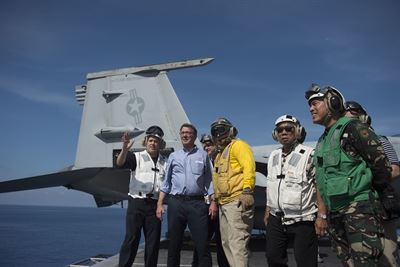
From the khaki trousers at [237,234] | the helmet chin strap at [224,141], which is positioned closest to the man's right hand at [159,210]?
the khaki trousers at [237,234]

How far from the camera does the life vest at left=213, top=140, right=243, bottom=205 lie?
3555mm

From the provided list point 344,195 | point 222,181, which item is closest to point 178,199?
point 222,181

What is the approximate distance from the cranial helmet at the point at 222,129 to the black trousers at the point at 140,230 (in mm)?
1249

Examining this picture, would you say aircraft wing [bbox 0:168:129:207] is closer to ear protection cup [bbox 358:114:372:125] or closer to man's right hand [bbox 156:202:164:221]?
man's right hand [bbox 156:202:164:221]

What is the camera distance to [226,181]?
3.62m

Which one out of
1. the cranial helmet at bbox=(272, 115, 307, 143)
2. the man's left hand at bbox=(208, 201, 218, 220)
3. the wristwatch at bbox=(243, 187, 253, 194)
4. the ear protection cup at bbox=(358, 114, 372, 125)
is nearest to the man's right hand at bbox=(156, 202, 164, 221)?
the man's left hand at bbox=(208, 201, 218, 220)

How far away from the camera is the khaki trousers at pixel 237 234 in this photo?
11.0ft

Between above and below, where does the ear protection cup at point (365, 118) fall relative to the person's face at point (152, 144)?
above

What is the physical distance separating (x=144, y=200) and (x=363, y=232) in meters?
2.66

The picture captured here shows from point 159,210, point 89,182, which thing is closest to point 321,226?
point 159,210

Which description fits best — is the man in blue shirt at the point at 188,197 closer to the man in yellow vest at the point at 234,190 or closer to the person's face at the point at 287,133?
the man in yellow vest at the point at 234,190

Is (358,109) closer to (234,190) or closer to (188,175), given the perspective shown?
(234,190)

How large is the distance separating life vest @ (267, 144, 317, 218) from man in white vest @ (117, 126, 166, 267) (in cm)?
155

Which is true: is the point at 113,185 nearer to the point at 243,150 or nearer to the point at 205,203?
the point at 205,203
